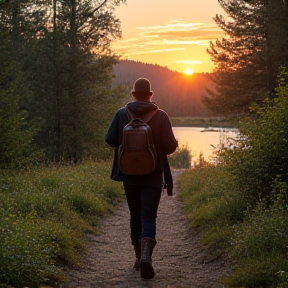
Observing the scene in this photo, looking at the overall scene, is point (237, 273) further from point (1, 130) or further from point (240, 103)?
point (240, 103)

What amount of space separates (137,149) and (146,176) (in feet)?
1.15

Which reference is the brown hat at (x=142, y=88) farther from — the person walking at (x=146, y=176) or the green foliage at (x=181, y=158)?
the green foliage at (x=181, y=158)

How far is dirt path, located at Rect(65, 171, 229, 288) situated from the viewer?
616 cm

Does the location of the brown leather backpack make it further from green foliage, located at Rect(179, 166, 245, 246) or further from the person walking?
green foliage, located at Rect(179, 166, 245, 246)

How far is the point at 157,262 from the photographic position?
24.2 ft

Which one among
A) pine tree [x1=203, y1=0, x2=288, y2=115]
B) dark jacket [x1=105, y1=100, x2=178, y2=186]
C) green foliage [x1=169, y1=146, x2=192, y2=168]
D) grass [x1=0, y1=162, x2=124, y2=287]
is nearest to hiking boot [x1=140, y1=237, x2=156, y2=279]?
dark jacket [x1=105, y1=100, x2=178, y2=186]

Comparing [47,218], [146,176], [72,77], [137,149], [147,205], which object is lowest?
[47,218]

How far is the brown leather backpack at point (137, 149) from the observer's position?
241 inches

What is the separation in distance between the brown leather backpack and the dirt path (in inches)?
49.9

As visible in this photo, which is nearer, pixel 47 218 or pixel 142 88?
pixel 142 88

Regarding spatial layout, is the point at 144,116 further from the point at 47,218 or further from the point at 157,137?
the point at 47,218

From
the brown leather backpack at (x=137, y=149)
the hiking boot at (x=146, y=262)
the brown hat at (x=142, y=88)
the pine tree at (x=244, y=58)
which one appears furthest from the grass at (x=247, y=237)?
the pine tree at (x=244, y=58)

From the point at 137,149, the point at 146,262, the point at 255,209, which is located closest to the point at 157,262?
the point at 146,262

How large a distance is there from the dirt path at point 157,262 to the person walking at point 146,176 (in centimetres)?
38
